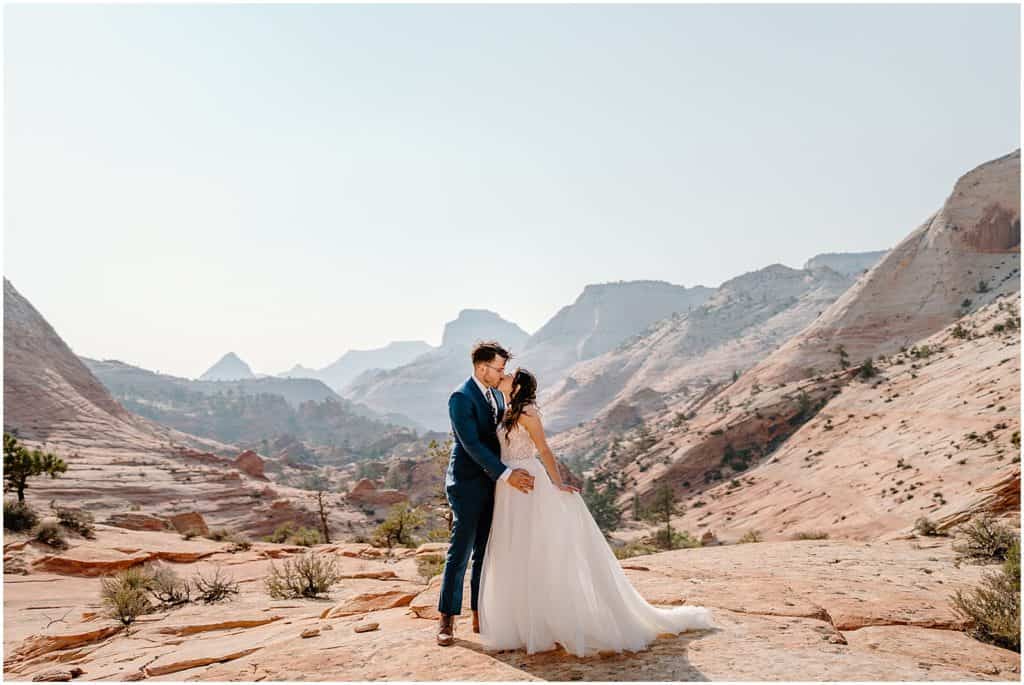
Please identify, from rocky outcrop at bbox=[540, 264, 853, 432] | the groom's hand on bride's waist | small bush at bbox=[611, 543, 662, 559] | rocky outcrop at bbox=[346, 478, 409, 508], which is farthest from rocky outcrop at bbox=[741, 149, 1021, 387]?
the groom's hand on bride's waist

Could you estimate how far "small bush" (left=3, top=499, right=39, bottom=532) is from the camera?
621 inches

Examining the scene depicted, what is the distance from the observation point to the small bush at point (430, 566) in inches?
406

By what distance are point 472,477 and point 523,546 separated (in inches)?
24.9

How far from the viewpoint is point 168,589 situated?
28.7 ft

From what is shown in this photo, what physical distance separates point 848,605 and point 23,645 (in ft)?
29.7

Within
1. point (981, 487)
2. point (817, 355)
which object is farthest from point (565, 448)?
point (981, 487)

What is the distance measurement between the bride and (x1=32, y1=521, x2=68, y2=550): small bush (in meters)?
14.8

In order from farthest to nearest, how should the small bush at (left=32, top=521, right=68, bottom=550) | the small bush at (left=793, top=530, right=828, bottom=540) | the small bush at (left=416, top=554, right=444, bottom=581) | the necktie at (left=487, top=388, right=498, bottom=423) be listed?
the small bush at (left=793, top=530, right=828, bottom=540)
the small bush at (left=32, top=521, right=68, bottom=550)
the small bush at (left=416, top=554, right=444, bottom=581)
the necktie at (left=487, top=388, right=498, bottom=423)

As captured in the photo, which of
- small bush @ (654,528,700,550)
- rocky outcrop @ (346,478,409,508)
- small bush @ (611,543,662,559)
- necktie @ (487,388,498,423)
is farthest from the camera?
rocky outcrop @ (346,478,409,508)

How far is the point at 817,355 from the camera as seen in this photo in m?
59.1

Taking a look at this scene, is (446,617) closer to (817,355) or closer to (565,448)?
(817,355)

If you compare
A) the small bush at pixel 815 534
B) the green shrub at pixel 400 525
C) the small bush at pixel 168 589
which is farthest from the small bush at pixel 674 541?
the small bush at pixel 168 589

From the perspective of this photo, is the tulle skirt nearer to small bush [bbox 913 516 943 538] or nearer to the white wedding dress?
the white wedding dress

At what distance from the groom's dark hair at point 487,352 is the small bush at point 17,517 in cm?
1704
